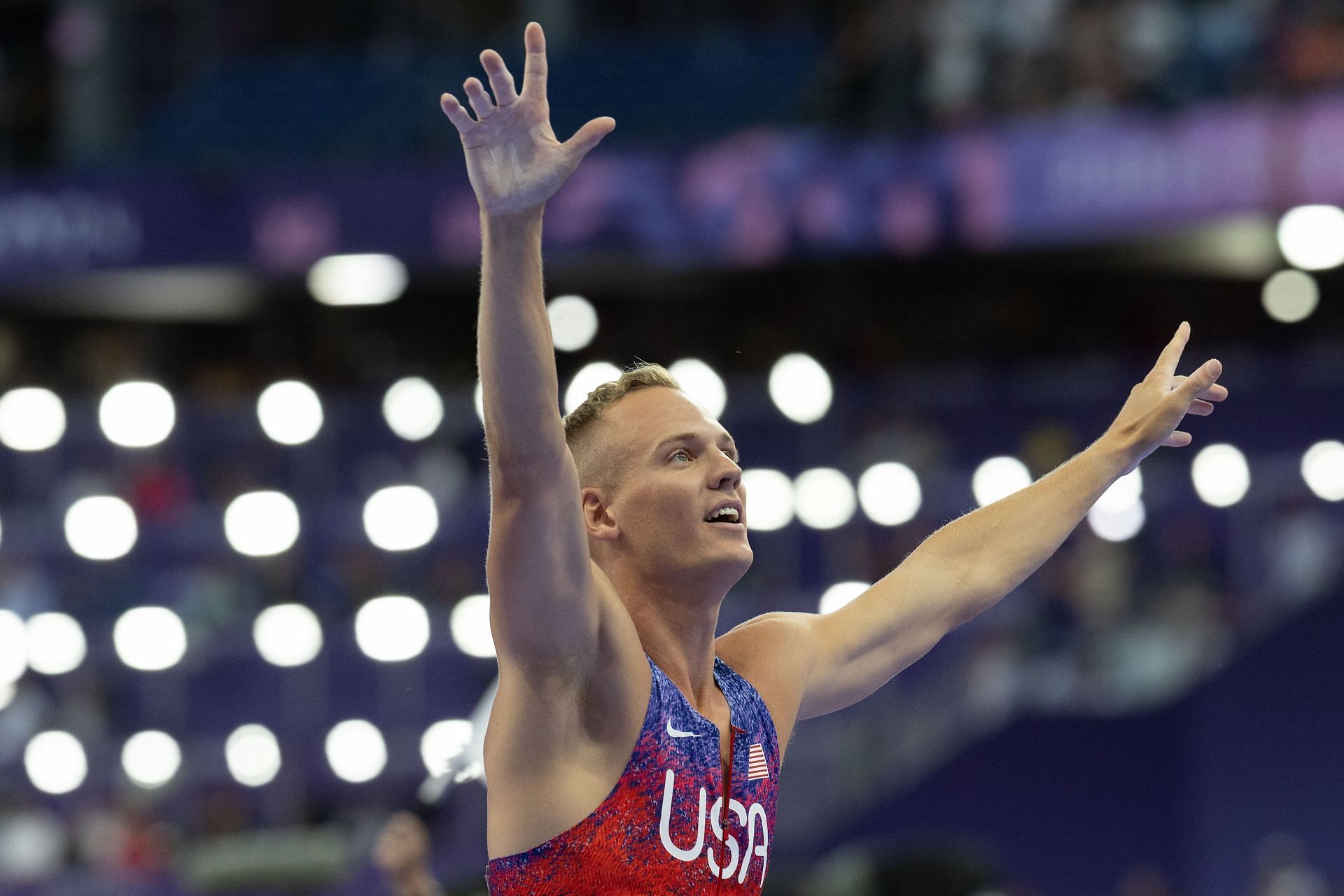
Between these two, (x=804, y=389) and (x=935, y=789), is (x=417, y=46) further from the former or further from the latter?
(x=935, y=789)

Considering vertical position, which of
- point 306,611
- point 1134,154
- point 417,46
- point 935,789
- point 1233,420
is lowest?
point 935,789

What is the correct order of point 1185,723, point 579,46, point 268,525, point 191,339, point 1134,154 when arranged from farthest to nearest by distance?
point 191,339, point 579,46, point 268,525, point 1134,154, point 1185,723

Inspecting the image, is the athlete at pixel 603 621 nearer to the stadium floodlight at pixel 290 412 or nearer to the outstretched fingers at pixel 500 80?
the outstretched fingers at pixel 500 80

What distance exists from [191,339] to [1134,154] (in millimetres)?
10173

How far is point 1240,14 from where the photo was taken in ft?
42.0

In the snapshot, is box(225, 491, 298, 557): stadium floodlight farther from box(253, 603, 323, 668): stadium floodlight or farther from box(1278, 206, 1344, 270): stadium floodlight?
box(1278, 206, 1344, 270): stadium floodlight

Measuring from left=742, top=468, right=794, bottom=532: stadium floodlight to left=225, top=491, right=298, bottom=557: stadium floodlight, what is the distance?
13.0ft

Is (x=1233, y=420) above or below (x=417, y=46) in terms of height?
below

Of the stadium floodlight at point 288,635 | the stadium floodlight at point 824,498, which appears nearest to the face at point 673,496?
the stadium floodlight at point 824,498

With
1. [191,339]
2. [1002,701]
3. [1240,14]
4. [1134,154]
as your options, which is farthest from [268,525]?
[1240,14]

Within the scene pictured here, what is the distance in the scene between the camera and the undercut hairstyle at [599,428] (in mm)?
2934

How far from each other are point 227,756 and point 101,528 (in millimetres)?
2323

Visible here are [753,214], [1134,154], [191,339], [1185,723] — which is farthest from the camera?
[191,339]

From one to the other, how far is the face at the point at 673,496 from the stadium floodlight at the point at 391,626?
12.3 m
